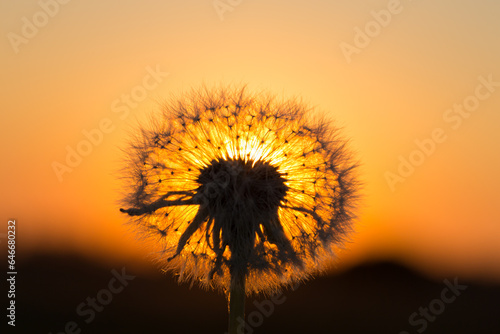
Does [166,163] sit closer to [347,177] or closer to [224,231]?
[224,231]

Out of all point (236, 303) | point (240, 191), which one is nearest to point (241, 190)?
point (240, 191)

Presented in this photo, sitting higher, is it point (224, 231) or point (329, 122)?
point (329, 122)

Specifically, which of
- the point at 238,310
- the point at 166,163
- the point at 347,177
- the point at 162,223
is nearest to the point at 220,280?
the point at 238,310

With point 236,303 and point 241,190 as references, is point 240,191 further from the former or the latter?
point 236,303

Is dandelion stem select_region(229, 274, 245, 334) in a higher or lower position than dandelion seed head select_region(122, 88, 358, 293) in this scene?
lower
